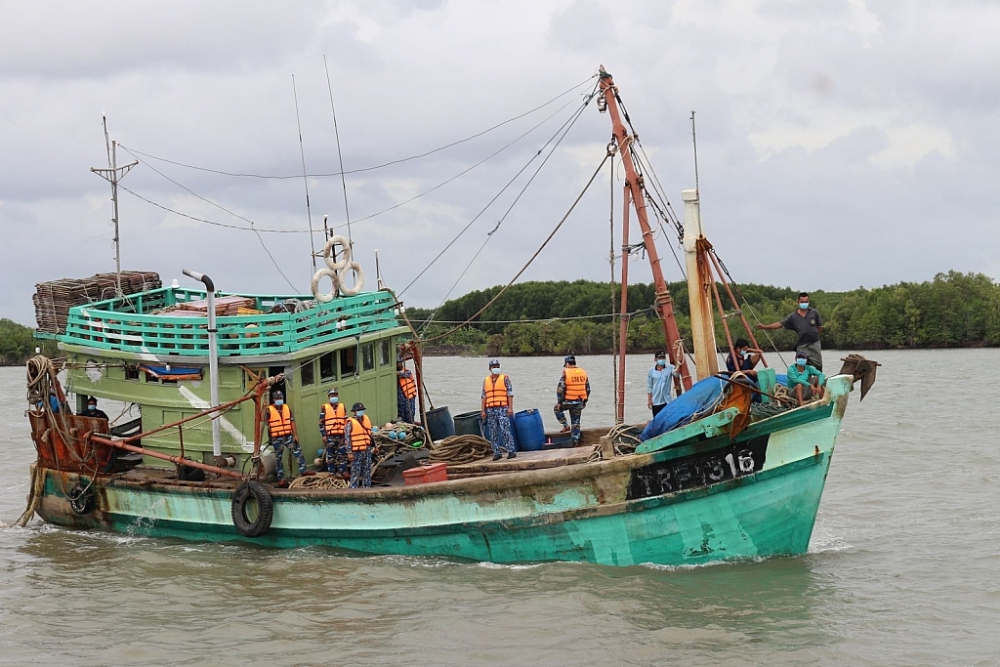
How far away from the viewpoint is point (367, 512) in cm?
1459

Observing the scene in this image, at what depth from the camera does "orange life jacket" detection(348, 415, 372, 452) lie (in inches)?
583

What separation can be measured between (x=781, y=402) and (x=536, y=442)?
399cm

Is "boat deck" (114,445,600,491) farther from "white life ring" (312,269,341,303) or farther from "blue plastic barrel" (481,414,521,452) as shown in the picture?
"white life ring" (312,269,341,303)

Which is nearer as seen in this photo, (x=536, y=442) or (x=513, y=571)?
(x=513, y=571)

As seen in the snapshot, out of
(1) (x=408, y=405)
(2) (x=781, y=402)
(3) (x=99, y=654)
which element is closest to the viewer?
(3) (x=99, y=654)

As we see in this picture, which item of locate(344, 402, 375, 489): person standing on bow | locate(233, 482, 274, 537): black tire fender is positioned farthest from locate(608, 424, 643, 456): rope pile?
locate(233, 482, 274, 537): black tire fender

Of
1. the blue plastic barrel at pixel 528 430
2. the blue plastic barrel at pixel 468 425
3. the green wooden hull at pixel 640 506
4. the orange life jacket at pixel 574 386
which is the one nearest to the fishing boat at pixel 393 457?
the green wooden hull at pixel 640 506

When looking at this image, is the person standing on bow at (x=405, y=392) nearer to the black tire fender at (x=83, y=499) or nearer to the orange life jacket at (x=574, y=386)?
the orange life jacket at (x=574, y=386)

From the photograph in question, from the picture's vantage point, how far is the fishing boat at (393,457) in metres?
13.1

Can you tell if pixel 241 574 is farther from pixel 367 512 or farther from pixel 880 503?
pixel 880 503

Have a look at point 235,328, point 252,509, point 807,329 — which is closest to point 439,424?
point 252,509

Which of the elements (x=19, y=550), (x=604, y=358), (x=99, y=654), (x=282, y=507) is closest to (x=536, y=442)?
(x=282, y=507)

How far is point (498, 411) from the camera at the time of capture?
1548cm

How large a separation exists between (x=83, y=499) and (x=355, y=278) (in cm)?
525
